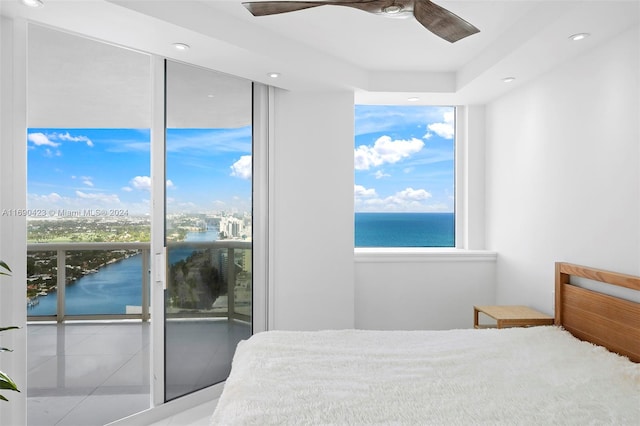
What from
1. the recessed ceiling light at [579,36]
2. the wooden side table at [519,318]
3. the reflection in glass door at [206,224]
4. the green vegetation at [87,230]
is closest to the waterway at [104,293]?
the green vegetation at [87,230]

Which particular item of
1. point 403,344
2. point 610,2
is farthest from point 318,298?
point 610,2

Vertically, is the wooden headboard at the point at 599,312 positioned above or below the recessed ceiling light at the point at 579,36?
below

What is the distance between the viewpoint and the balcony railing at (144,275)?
317cm

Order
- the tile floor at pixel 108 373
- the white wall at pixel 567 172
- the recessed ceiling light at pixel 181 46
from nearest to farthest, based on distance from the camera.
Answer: the white wall at pixel 567 172, the recessed ceiling light at pixel 181 46, the tile floor at pixel 108 373

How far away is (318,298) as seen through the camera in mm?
3488

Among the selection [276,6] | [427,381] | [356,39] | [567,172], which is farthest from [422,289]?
[276,6]

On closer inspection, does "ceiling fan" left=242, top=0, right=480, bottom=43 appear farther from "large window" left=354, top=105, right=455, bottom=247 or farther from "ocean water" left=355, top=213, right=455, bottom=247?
"ocean water" left=355, top=213, right=455, bottom=247

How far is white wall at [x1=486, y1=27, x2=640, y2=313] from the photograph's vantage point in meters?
2.29

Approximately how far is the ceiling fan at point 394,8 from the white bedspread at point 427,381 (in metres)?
1.51

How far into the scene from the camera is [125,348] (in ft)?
13.2

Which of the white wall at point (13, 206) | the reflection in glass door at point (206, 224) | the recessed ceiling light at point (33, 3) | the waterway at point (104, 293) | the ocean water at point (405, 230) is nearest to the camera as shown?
the recessed ceiling light at point (33, 3)

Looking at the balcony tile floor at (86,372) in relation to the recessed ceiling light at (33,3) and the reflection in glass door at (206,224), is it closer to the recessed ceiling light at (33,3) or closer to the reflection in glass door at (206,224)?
the reflection in glass door at (206,224)

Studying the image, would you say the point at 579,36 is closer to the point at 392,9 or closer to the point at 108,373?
the point at 392,9

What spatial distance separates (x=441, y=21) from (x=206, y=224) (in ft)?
7.00
